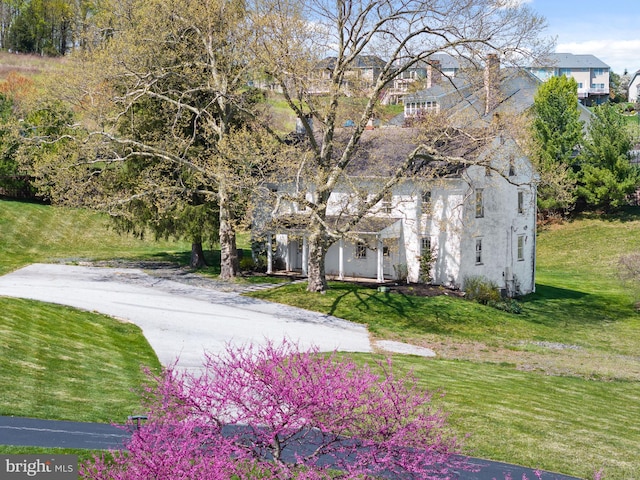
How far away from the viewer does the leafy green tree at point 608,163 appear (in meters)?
59.8

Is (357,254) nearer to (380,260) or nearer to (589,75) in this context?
(380,260)

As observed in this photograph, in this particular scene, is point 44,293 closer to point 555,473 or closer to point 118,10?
point 118,10

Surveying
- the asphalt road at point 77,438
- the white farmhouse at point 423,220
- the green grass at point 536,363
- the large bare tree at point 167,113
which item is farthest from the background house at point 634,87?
the asphalt road at point 77,438

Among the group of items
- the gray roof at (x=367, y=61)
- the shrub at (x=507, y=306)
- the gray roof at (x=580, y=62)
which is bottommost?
the shrub at (x=507, y=306)

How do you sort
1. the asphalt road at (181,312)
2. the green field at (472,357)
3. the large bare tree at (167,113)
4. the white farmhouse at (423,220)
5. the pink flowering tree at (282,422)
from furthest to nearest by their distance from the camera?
the white farmhouse at (423,220), the large bare tree at (167,113), the asphalt road at (181,312), the green field at (472,357), the pink flowering tree at (282,422)

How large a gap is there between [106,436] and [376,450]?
668 cm

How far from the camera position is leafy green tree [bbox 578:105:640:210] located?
196ft

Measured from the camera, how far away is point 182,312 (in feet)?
101

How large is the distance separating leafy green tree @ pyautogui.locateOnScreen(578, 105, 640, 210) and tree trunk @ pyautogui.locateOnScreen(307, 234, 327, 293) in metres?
32.8

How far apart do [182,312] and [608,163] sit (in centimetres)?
4189

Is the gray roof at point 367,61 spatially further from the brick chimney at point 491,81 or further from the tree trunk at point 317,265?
the tree trunk at point 317,265

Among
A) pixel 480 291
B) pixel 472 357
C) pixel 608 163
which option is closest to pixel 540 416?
pixel 472 357

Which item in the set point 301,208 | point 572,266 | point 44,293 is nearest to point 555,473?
point 44,293

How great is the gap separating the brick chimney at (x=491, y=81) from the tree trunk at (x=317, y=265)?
10.6m
